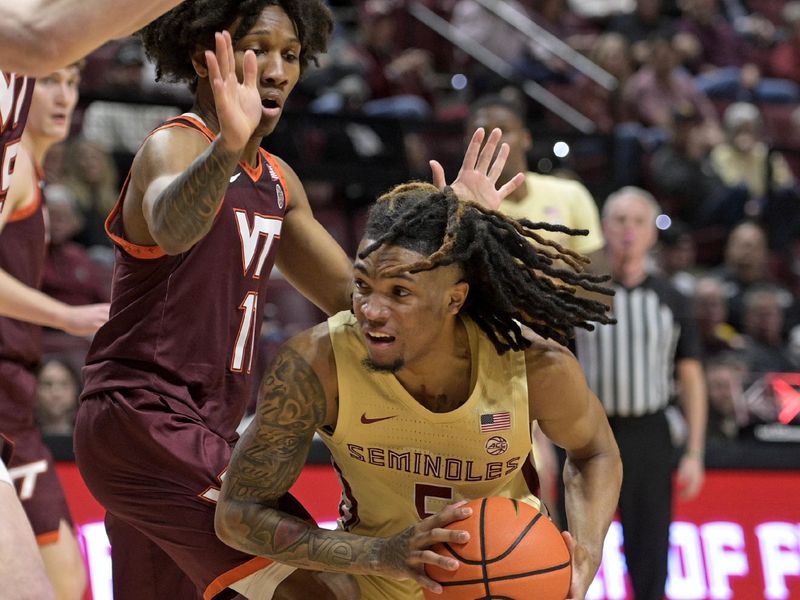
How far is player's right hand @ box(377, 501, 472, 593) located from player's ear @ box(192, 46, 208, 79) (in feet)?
4.73

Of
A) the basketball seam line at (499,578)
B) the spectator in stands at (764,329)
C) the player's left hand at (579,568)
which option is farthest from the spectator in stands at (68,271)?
the basketball seam line at (499,578)

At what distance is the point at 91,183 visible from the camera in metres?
8.10

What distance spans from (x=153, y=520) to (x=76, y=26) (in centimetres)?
184

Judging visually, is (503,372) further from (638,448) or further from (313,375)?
(638,448)

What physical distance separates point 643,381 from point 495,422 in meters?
3.02

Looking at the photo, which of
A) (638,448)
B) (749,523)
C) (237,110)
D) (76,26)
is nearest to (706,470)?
(749,523)

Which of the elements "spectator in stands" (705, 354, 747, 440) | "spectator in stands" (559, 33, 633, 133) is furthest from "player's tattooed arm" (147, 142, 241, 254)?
"spectator in stands" (559, 33, 633, 133)

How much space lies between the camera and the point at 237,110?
2.99m

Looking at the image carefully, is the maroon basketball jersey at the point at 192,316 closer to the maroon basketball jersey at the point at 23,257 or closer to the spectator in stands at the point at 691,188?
the maroon basketball jersey at the point at 23,257

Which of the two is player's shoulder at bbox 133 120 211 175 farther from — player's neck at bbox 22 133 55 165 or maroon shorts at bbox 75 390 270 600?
player's neck at bbox 22 133 55 165

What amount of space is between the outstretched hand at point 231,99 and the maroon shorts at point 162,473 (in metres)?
0.79

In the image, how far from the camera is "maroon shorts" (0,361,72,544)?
4535 millimetres

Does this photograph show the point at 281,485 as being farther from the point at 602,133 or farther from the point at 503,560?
the point at 602,133

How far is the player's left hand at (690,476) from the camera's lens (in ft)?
20.9
